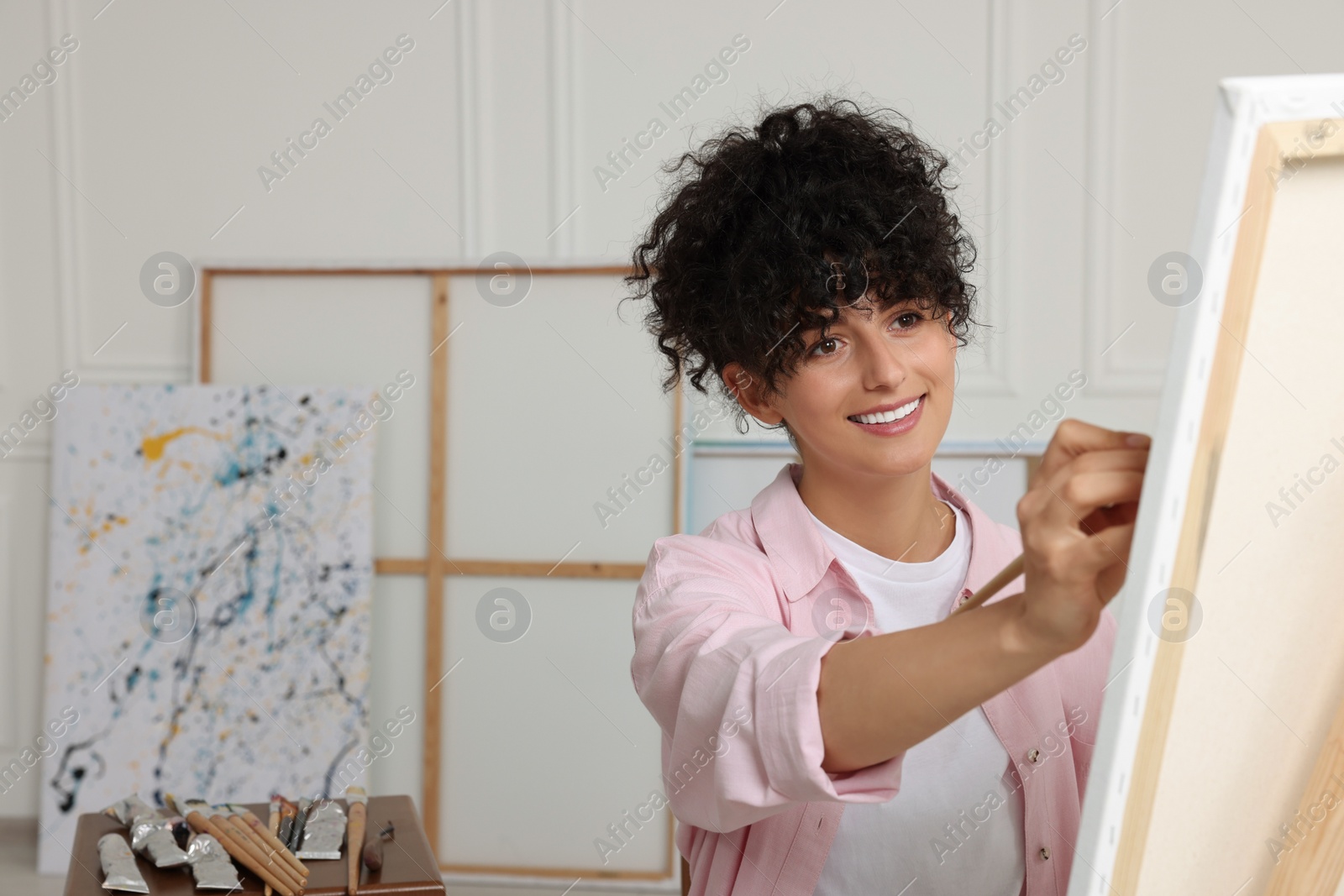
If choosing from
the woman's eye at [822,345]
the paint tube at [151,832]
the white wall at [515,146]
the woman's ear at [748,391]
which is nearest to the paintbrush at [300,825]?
the paint tube at [151,832]

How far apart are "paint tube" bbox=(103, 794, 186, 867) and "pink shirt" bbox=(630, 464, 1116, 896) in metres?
0.86

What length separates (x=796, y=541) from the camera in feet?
4.59

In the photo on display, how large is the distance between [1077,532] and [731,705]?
31 centimetres

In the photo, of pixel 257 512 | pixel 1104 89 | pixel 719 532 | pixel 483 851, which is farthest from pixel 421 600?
pixel 1104 89

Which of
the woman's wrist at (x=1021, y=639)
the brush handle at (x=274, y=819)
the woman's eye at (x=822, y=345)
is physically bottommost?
the brush handle at (x=274, y=819)

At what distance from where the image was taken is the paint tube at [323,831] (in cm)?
176

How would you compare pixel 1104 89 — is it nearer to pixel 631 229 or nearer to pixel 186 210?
pixel 631 229

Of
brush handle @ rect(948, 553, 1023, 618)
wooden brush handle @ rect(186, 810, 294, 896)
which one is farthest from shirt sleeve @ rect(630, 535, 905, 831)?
wooden brush handle @ rect(186, 810, 294, 896)

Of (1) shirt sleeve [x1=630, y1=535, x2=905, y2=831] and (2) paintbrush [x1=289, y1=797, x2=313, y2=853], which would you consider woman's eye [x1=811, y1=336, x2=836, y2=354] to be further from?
(2) paintbrush [x1=289, y1=797, x2=313, y2=853]

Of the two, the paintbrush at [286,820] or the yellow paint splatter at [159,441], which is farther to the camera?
the yellow paint splatter at [159,441]

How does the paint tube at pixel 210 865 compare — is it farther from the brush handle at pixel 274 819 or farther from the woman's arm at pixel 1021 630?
the woman's arm at pixel 1021 630

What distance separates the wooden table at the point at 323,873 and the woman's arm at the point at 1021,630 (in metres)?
1.07

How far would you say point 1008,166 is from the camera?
315 cm

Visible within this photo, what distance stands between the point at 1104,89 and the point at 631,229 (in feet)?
4.56
